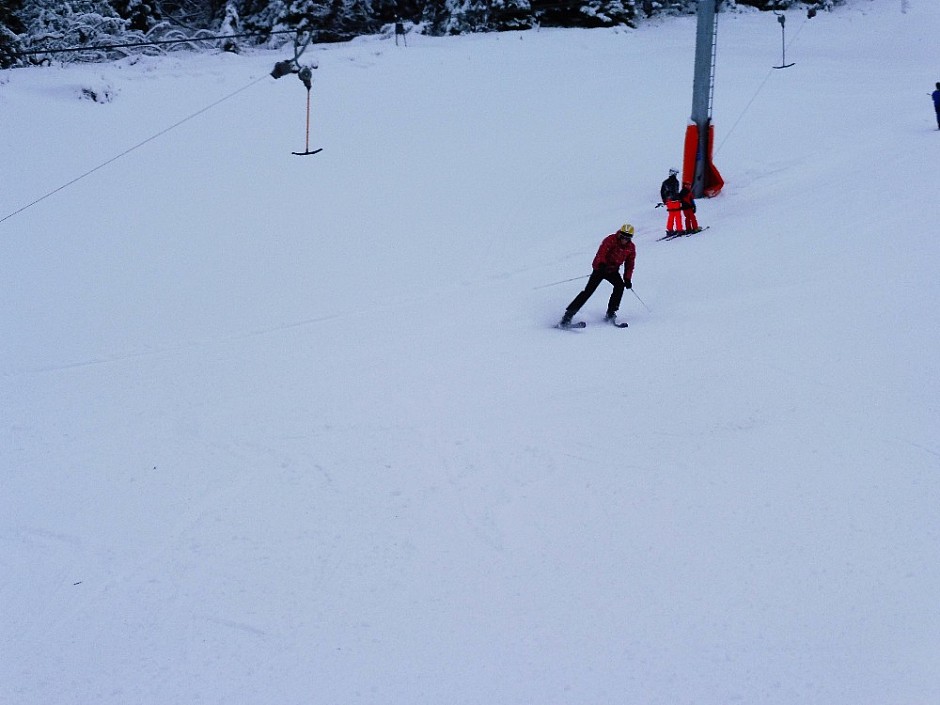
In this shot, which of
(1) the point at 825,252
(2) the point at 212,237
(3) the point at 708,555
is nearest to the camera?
(3) the point at 708,555

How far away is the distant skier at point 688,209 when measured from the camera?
13797 millimetres

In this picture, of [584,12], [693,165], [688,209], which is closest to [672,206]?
[688,209]

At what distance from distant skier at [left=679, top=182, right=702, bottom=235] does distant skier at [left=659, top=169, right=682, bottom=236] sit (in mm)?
85

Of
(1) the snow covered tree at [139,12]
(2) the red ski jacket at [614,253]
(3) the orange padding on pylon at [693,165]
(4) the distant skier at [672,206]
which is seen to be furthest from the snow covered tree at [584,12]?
(2) the red ski jacket at [614,253]

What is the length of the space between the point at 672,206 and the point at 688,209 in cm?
28

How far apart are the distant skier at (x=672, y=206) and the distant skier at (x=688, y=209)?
8cm

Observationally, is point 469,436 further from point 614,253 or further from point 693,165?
point 693,165

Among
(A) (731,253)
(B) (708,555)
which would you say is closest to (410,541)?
(B) (708,555)

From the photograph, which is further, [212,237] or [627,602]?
[212,237]

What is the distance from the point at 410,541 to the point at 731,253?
829 centimetres

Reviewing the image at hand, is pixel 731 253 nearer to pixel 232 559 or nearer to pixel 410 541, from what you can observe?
pixel 410 541

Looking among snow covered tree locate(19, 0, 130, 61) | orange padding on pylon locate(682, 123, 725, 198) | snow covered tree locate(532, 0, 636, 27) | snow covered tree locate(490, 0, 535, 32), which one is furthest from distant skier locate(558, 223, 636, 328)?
snow covered tree locate(532, 0, 636, 27)

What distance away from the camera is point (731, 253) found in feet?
40.3

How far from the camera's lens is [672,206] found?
1385 cm
